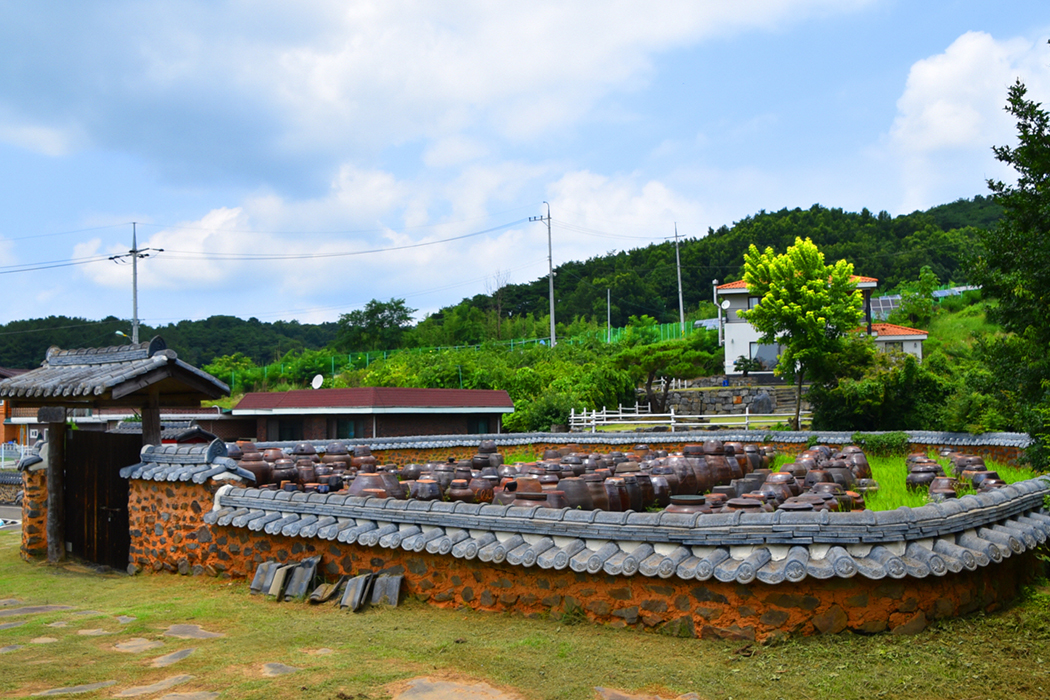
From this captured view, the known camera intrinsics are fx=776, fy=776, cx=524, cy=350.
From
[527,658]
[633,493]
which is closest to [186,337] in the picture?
[633,493]

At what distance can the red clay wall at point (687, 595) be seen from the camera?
5.41m

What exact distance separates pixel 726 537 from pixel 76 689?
14.5 feet

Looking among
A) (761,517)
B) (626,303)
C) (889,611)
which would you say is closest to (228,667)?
(761,517)

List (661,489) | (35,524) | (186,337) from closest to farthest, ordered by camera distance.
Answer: (35,524) < (661,489) < (186,337)

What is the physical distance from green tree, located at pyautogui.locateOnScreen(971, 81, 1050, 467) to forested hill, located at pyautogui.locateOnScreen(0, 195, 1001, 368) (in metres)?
40.8

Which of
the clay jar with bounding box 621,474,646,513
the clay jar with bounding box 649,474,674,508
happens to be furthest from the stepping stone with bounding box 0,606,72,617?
the clay jar with bounding box 649,474,674,508

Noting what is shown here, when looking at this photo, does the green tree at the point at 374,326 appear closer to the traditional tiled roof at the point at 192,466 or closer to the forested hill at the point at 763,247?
the forested hill at the point at 763,247

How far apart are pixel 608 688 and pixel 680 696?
1.45 ft

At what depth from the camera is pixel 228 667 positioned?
5.29 m

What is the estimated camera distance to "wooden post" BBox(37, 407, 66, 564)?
10.2m

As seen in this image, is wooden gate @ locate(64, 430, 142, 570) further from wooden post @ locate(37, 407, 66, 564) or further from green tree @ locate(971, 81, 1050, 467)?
green tree @ locate(971, 81, 1050, 467)

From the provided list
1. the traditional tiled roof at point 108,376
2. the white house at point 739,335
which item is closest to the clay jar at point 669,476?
the traditional tiled roof at point 108,376

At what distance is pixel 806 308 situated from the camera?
69.2 feet

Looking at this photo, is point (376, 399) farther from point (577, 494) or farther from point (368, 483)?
point (577, 494)
